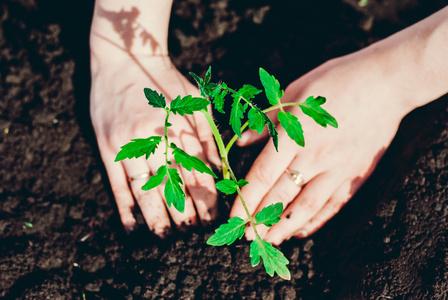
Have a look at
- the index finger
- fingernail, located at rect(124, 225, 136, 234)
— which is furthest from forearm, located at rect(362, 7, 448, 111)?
fingernail, located at rect(124, 225, 136, 234)

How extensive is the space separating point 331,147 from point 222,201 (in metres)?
0.64

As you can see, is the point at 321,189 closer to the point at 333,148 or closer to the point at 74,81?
the point at 333,148

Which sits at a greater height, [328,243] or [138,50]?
[138,50]

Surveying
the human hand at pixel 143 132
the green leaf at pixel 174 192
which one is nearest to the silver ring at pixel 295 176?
the human hand at pixel 143 132

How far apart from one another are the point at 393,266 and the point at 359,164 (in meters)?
0.50

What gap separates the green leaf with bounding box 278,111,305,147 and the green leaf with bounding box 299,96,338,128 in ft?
0.20

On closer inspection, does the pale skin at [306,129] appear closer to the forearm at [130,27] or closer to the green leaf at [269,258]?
the forearm at [130,27]

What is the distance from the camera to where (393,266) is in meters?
1.76

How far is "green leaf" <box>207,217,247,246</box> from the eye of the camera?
1452mm

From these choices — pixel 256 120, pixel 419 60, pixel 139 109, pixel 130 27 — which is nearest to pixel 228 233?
pixel 256 120

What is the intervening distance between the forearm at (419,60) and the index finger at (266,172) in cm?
59

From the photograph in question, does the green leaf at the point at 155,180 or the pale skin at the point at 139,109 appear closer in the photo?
the green leaf at the point at 155,180

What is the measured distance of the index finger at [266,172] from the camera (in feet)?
6.13

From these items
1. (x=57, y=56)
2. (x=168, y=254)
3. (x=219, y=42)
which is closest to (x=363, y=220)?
(x=168, y=254)
